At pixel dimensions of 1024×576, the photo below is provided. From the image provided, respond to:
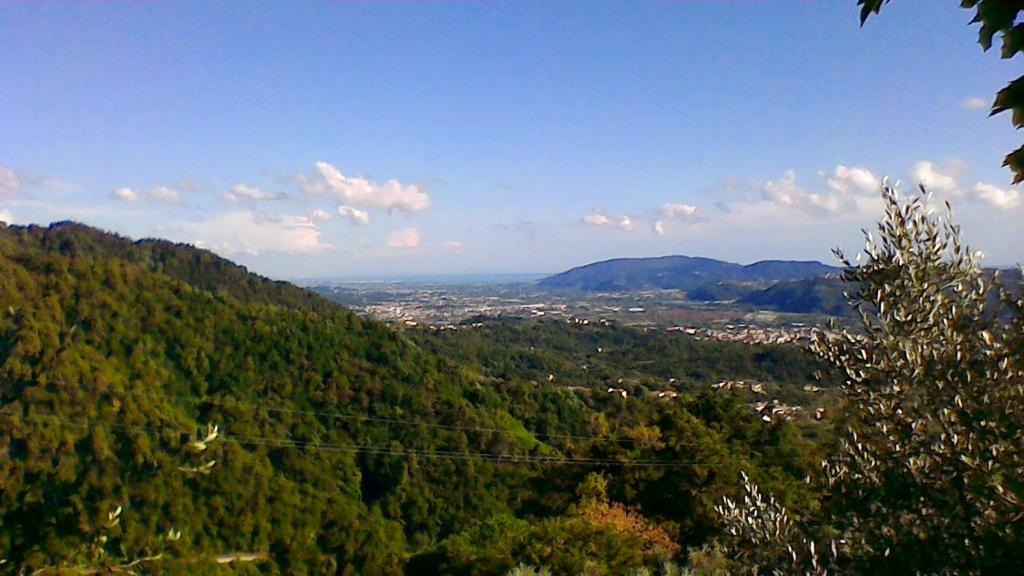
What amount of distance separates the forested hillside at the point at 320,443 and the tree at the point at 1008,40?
8.05m

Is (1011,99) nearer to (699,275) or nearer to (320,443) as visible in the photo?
(320,443)

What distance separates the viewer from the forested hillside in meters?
17.6

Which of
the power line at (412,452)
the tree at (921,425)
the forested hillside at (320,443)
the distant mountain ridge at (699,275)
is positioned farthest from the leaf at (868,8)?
the distant mountain ridge at (699,275)

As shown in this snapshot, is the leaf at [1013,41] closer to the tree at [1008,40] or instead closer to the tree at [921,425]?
the tree at [1008,40]

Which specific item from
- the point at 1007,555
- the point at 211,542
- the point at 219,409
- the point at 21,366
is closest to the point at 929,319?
the point at 1007,555

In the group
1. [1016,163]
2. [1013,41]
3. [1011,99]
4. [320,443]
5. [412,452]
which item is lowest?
[412,452]

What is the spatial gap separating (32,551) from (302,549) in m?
23.3

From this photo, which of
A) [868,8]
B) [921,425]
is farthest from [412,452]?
[868,8]

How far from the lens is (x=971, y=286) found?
4.04 meters

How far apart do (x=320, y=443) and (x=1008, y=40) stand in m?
34.8

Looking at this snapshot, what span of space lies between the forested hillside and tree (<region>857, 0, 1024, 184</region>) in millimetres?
Answer: 8045

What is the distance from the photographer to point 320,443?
33656 millimetres

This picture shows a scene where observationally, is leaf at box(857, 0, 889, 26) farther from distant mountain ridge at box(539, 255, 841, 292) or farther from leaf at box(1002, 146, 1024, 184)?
distant mountain ridge at box(539, 255, 841, 292)

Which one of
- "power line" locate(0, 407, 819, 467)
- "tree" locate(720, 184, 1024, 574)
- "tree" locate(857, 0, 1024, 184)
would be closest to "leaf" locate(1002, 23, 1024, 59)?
"tree" locate(857, 0, 1024, 184)
